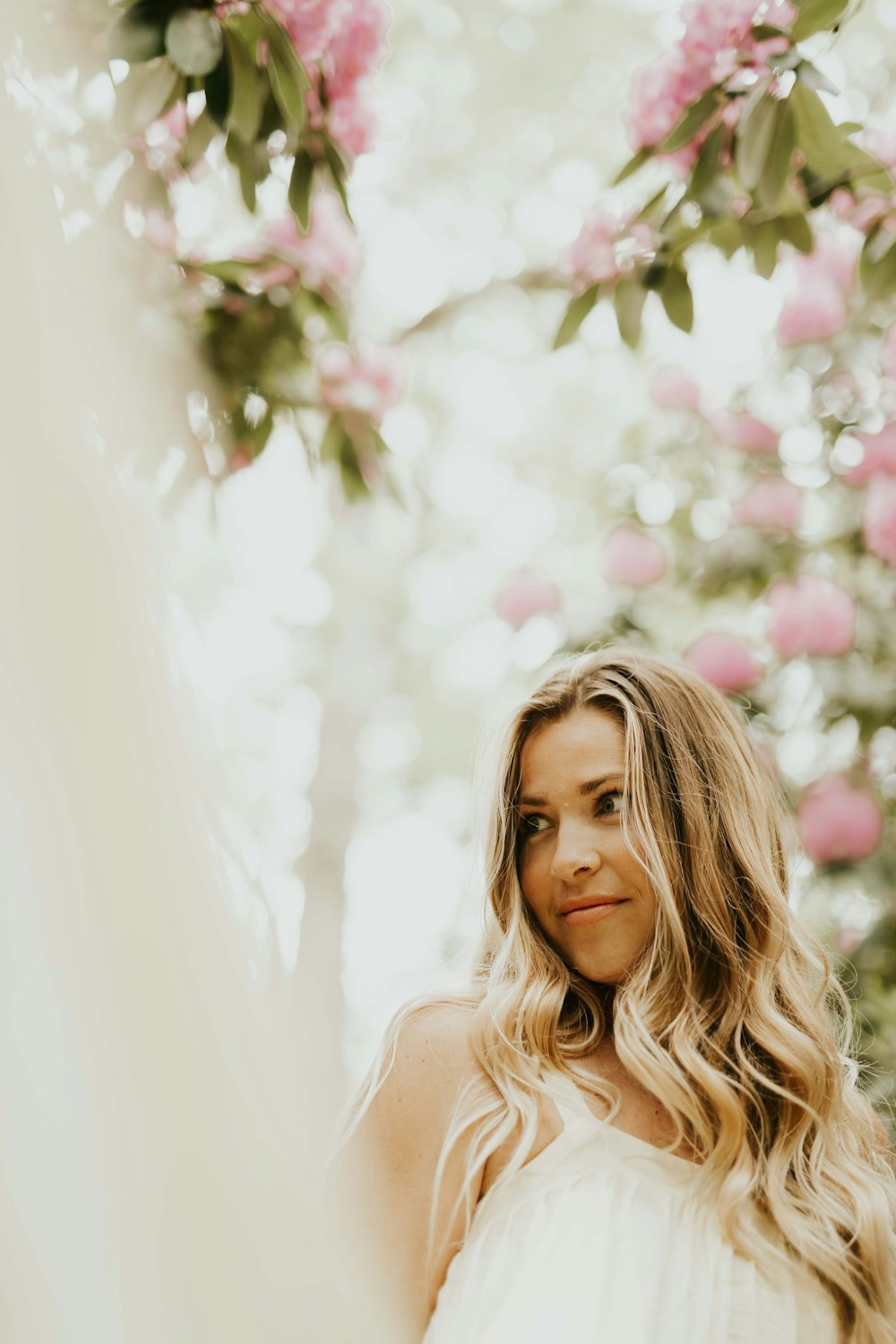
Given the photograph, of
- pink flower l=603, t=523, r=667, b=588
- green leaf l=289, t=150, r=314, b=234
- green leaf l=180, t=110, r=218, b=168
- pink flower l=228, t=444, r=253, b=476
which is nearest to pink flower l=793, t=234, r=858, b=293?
pink flower l=603, t=523, r=667, b=588

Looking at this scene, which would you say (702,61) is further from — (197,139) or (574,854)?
(574,854)

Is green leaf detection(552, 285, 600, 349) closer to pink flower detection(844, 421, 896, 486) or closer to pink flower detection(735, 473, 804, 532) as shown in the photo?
pink flower detection(844, 421, 896, 486)

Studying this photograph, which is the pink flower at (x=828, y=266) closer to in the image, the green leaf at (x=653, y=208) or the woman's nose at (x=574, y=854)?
the green leaf at (x=653, y=208)

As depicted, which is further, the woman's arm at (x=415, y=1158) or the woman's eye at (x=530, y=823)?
the woman's eye at (x=530, y=823)

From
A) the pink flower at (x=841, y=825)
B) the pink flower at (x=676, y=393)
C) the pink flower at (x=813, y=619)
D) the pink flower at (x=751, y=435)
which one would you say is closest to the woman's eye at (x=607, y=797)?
the pink flower at (x=841, y=825)

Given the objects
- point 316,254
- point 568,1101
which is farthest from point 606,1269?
point 316,254

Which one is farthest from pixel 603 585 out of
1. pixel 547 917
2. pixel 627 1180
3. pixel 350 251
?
pixel 627 1180

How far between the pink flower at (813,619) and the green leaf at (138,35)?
2.00 meters

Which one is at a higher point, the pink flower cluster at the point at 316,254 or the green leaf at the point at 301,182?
the pink flower cluster at the point at 316,254

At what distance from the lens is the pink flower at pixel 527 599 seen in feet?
10.4

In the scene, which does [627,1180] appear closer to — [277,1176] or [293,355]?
[277,1176]

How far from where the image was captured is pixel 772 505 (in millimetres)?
3064

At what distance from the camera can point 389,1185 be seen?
142 cm

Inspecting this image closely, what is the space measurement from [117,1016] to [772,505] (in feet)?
9.15
